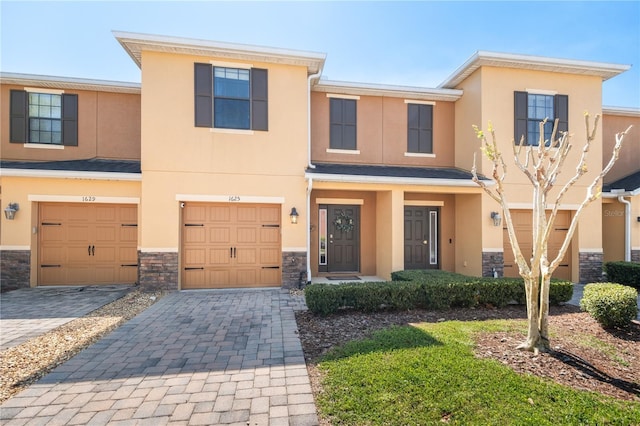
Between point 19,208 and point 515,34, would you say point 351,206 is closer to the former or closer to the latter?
point 515,34

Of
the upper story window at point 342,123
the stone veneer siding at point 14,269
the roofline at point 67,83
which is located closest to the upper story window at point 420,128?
the upper story window at point 342,123

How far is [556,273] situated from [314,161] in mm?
8843

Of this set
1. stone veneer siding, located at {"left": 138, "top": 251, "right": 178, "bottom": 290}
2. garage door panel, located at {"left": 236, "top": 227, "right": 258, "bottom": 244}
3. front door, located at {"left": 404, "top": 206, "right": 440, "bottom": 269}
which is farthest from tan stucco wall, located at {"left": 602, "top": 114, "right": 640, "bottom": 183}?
stone veneer siding, located at {"left": 138, "top": 251, "right": 178, "bottom": 290}

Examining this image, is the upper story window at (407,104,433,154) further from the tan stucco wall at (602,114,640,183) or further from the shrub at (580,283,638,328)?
the shrub at (580,283,638,328)

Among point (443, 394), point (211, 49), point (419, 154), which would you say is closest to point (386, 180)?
point (419, 154)

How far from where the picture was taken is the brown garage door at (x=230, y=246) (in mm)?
8578

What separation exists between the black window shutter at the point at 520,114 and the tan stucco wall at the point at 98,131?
38.9ft

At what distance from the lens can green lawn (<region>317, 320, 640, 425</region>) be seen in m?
2.78

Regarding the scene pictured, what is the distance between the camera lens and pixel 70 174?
8188 mm

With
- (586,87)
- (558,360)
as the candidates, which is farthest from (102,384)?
(586,87)

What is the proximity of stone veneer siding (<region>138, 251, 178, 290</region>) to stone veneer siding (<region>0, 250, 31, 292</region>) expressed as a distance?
3.18 metres

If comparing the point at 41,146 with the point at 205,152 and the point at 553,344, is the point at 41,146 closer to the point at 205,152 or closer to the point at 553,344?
the point at 205,152

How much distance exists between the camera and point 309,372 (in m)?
3.73

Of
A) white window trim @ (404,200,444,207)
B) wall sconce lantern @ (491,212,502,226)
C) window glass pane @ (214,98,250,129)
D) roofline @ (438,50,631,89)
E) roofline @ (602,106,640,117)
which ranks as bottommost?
wall sconce lantern @ (491,212,502,226)
